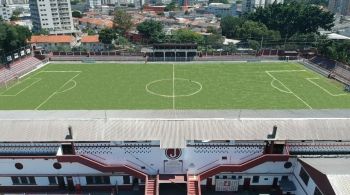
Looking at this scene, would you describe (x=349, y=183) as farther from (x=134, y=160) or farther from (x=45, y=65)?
(x=45, y=65)

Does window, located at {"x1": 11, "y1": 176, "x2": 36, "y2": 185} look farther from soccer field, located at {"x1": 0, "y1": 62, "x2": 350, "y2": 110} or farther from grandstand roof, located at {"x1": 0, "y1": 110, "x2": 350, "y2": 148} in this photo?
soccer field, located at {"x1": 0, "y1": 62, "x2": 350, "y2": 110}

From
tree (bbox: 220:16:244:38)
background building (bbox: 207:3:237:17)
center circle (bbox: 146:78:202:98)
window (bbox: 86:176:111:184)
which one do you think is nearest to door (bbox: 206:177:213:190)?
window (bbox: 86:176:111:184)

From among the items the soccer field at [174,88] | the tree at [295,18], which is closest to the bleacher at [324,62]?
the soccer field at [174,88]

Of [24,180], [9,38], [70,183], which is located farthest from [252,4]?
[24,180]

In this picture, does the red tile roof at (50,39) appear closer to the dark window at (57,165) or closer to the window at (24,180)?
the window at (24,180)

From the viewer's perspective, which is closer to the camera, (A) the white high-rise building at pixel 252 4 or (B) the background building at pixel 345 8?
(B) the background building at pixel 345 8

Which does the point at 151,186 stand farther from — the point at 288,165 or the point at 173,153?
the point at 288,165
